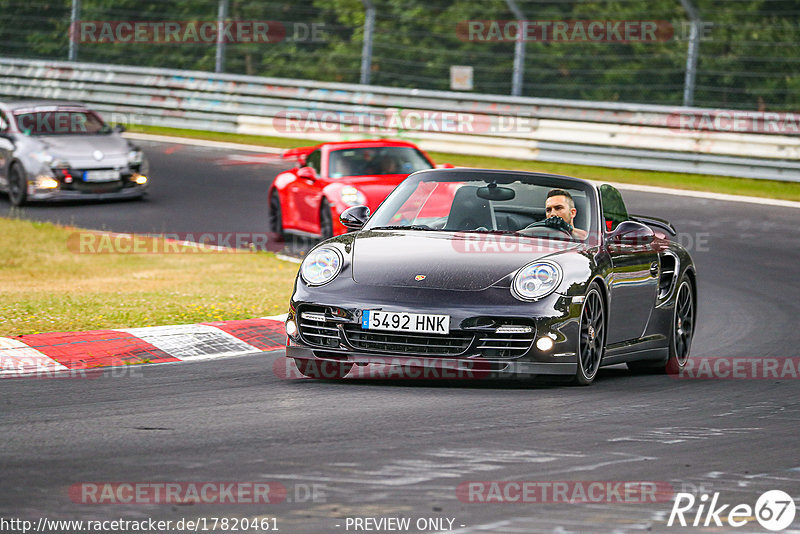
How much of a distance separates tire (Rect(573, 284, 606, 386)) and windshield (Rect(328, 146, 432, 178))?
8509mm

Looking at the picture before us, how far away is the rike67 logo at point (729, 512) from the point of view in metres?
5.04

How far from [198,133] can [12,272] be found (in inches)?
557

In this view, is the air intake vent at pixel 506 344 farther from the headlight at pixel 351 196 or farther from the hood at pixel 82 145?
the hood at pixel 82 145

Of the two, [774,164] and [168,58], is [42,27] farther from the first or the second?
[774,164]

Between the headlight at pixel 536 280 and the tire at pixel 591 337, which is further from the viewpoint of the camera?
the tire at pixel 591 337

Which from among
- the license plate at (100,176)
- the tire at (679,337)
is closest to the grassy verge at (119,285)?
the license plate at (100,176)

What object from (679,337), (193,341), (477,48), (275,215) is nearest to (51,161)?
(275,215)

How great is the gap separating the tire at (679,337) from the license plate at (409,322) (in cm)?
236

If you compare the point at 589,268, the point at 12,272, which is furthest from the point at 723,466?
the point at 12,272

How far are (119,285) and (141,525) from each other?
29.1 feet

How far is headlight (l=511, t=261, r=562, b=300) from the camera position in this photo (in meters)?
7.96

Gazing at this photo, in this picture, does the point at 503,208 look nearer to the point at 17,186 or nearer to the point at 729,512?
the point at 729,512

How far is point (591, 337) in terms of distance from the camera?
8344 millimetres

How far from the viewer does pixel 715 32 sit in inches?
875
